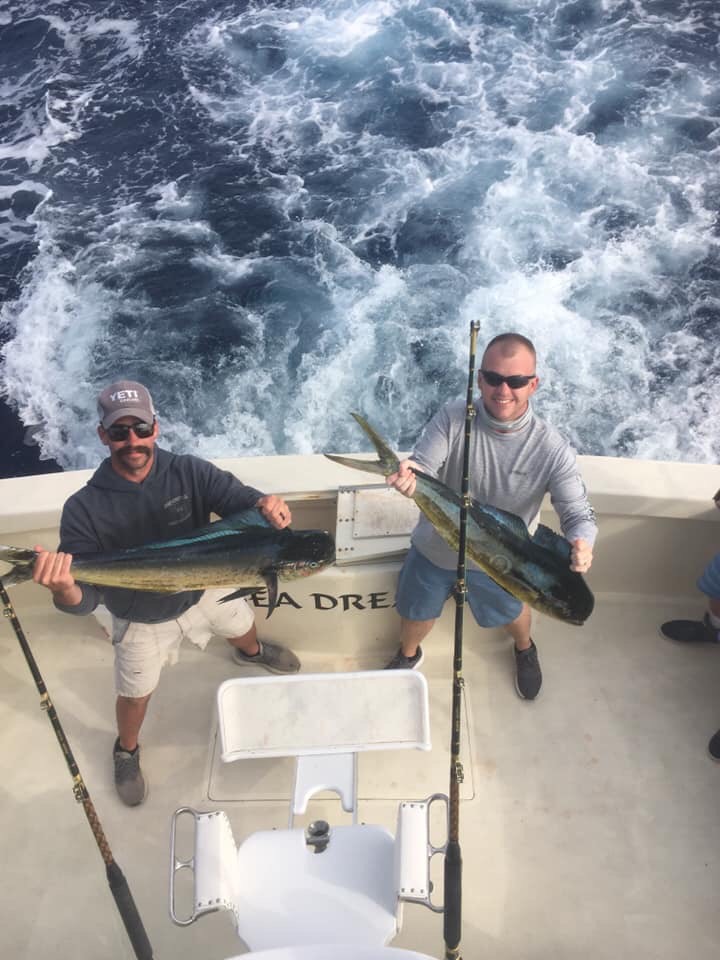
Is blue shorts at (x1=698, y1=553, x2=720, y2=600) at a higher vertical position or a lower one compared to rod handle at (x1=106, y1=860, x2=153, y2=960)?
higher

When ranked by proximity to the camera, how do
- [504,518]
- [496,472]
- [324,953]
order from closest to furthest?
1. [324,953]
2. [504,518]
3. [496,472]

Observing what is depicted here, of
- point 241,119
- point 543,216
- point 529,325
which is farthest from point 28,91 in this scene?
point 529,325

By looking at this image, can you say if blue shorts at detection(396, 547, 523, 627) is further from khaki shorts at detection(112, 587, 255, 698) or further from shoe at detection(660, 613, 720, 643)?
shoe at detection(660, 613, 720, 643)

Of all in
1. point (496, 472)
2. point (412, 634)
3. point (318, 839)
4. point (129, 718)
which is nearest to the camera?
point (318, 839)

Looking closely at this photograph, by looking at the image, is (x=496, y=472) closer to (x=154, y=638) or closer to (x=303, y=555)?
(x=303, y=555)

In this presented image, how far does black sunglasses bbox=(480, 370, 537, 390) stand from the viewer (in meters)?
1.81

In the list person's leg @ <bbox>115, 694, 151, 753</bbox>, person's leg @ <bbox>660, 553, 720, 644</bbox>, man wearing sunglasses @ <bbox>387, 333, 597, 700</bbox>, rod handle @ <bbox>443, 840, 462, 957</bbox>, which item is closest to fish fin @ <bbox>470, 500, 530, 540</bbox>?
man wearing sunglasses @ <bbox>387, 333, 597, 700</bbox>

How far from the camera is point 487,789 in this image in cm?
223

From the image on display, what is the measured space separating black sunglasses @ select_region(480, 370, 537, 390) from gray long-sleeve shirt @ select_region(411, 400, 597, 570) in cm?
13

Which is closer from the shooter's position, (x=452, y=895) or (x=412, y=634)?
(x=452, y=895)

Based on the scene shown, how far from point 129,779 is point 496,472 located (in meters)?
1.32

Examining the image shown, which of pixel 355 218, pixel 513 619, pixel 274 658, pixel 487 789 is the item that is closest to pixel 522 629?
pixel 513 619

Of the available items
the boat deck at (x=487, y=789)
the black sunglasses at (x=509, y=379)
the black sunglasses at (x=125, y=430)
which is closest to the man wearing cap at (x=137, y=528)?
the black sunglasses at (x=125, y=430)

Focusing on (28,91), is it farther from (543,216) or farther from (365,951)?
(365,951)
